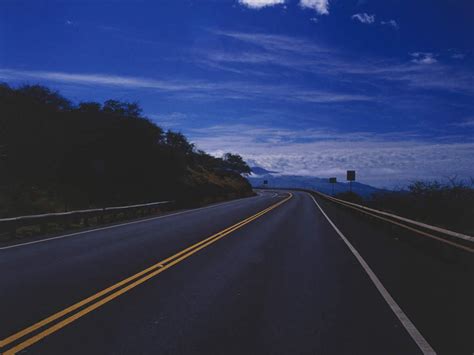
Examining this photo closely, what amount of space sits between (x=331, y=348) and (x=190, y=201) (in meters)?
34.2

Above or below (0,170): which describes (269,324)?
below

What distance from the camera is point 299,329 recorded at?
5109 millimetres

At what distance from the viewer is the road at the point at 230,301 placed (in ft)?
15.4

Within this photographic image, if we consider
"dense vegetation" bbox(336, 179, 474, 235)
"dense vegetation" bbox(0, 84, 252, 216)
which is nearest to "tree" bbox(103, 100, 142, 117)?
"dense vegetation" bbox(0, 84, 252, 216)

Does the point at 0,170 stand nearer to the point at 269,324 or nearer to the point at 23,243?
Result: the point at 23,243

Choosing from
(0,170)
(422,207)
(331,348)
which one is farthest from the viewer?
(0,170)

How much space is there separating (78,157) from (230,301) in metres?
29.4

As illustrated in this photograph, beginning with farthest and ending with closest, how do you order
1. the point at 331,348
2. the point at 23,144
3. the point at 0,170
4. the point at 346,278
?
1. the point at 23,144
2. the point at 0,170
3. the point at 346,278
4. the point at 331,348

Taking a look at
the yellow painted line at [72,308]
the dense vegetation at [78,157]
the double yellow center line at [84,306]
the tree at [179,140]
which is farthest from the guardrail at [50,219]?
the tree at [179,140]

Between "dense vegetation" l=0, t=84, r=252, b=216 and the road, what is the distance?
48.1ft

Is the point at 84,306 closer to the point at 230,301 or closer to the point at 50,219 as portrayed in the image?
the point at 230,301

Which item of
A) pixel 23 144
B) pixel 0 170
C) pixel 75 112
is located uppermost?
pixel 75 112

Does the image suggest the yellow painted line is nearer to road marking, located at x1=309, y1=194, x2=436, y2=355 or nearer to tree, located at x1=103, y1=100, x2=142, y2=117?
road marking, located at x1=309, y1=194, x2=436, y2=355

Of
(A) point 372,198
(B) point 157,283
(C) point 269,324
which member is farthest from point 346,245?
(A) point 372,198
